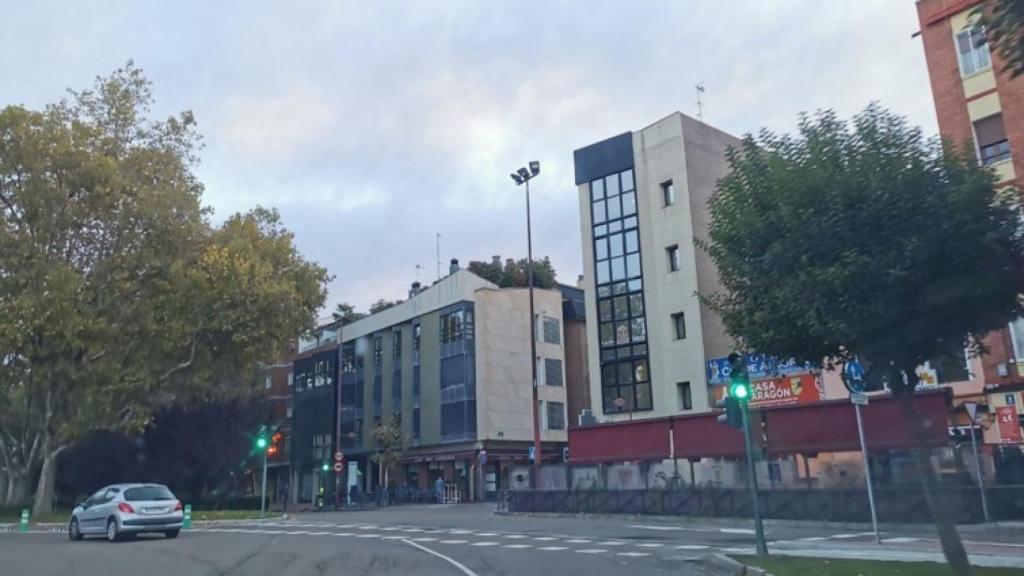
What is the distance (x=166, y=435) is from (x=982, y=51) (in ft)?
137

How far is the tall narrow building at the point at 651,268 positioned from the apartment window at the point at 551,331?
1453 cm

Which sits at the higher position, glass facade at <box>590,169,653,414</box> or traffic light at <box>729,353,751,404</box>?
glass facade at <box>590,169,653,414</box>

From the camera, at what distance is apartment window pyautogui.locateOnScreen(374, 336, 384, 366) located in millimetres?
65625

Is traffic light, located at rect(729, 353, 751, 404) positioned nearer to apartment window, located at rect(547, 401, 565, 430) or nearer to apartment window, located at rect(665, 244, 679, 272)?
apartment window, located at rect(665, 244, 679, 272)

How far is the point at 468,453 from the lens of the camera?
2164 inches

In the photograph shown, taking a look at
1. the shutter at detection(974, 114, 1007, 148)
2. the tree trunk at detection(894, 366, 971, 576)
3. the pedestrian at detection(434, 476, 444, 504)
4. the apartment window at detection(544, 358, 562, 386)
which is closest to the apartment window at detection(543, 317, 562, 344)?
the apartment window at detection(544, 358, 562, 386)

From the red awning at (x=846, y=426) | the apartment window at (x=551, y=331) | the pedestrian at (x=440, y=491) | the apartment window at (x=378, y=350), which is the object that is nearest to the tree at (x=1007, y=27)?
the red awning at (x=846, y=426)

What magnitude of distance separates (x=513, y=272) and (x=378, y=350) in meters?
19.2

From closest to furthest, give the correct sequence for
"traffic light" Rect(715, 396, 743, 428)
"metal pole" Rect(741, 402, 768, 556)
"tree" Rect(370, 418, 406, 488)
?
"metal pole" Rect(741, 402, 768, 556)
"traffic light" Rect(715, 396, 743, 428)
"tree" Rect(370, 418, 406, 488)

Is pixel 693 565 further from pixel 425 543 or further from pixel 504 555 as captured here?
pixel 425 543

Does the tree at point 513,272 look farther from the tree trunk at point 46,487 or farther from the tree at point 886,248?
the tree at point 886,248

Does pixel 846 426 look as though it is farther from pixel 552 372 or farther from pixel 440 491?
pixel 552 372

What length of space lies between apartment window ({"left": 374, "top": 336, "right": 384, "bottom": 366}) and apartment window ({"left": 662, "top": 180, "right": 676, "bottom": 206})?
100ft

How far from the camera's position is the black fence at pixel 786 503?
2077cm
